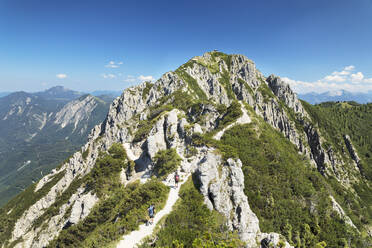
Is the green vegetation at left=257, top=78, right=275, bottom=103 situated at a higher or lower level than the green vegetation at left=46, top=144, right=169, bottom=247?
higher

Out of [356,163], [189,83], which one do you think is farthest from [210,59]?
[356,163]

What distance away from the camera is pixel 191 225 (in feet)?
91.9

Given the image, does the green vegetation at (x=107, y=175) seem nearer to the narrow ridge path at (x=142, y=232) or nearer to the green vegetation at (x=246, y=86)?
the narrow ridge path at (x=142, y=232)

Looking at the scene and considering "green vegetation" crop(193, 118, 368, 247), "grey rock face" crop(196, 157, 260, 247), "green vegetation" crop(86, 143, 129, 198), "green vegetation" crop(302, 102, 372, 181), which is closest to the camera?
"grey rock face" crop(196, 157, 260, 247)

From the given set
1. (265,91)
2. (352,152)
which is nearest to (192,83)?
(265,91)

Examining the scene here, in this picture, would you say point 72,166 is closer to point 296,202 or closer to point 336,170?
point 296,202

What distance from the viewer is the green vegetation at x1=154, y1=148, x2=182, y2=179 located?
43.7m

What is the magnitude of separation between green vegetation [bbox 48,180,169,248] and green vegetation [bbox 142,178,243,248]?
12.9ft

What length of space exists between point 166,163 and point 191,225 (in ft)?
64.7

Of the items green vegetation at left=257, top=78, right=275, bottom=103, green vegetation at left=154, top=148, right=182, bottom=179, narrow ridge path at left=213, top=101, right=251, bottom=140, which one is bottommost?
green vegetation at left=154, top=148, right=182, bottom=179

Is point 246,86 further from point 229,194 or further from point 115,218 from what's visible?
point 115,218

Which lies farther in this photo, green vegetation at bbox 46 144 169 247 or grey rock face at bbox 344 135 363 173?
grey rock face at bbox 344 135 363 173

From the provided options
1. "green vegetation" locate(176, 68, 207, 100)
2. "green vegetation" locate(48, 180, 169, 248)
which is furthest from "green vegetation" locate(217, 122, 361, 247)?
"green vegetation" locate(176, 68, 207, 100)

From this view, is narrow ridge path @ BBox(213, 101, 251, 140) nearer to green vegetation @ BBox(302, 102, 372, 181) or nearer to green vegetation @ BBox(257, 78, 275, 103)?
green vegetation @ BBox(257, 78, 275, 103)
